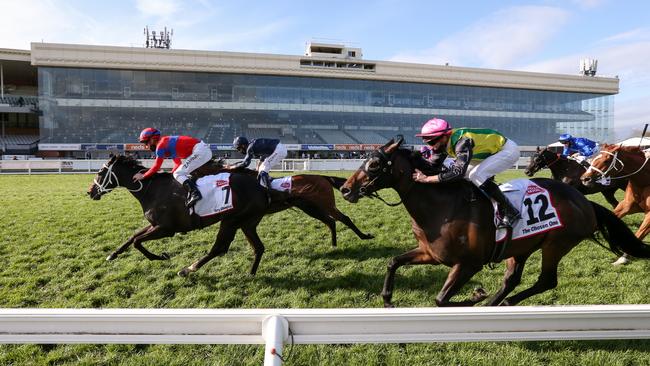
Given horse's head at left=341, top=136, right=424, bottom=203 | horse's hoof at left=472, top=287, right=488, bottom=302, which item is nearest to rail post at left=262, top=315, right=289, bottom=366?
horse's head at left=341, top=136, right=424, bottom=203

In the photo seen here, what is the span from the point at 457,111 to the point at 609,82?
26856 millimetres

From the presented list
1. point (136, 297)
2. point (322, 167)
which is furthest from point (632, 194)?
point (322, 167)

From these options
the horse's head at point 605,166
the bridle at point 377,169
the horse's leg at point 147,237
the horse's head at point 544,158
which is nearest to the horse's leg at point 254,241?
the horse's leg at point 147,237

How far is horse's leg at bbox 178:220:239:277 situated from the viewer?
4.84 metres

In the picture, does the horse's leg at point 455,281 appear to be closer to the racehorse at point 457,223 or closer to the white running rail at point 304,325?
the racehorse at point 457,223

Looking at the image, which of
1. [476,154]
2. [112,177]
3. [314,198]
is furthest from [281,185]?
[476,154]

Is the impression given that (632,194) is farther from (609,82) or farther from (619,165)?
(609,82)

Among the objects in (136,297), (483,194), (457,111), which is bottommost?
(136,297)

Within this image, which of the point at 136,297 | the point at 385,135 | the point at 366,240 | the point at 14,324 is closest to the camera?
the point at 14,324

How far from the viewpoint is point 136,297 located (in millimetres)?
4160

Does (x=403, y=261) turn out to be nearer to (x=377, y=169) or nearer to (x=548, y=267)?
(x=377, y=169)

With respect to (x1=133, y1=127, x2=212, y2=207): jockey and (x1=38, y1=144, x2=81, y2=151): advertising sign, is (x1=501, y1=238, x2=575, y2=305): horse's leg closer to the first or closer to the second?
(x1=133, y1=127, x2=212, y2=207): jockey

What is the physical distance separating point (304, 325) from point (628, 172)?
600cm

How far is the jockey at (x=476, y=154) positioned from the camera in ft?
11.1
